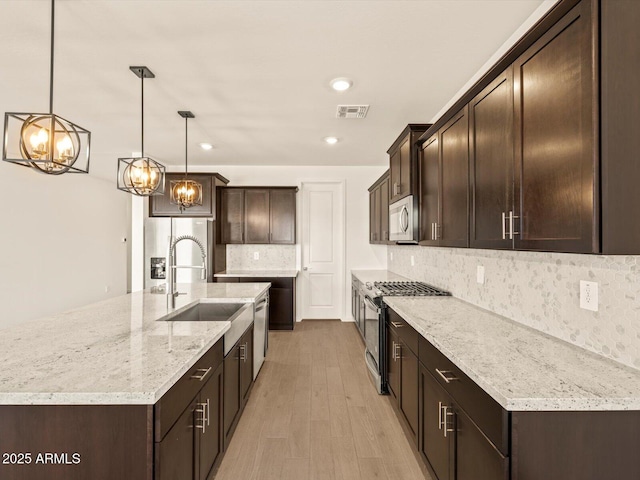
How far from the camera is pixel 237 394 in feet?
8.25

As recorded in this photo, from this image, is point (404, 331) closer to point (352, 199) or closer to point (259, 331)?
point (259, 331)

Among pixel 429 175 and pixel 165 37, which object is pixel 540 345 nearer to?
pixel 429 175

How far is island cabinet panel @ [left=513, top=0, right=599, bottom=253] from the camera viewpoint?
3.75ft

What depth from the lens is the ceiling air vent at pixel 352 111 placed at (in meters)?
3.26

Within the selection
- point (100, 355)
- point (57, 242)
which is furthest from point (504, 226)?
point (57, 242)

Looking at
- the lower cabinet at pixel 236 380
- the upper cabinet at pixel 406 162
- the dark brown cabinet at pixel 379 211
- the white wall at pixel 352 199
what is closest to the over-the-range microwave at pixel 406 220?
the upper cabinet at pixel 406 162

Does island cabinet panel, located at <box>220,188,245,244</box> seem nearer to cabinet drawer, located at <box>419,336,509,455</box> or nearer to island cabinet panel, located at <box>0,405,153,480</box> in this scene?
cabinet drawer, located at <box>419,336,509,455</box>

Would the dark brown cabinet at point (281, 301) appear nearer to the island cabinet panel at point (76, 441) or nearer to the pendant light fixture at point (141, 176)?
the pendant light fixture at point (141, 176)

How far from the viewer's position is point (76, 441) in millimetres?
1159

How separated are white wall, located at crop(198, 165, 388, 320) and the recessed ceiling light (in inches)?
122

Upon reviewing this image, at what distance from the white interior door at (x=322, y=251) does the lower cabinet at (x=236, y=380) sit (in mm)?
2949

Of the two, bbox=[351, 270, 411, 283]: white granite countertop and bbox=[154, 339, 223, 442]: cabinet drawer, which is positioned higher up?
bbox=[351, 270, 411, 283]: white granite countertop

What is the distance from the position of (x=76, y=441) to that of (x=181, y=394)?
36cm

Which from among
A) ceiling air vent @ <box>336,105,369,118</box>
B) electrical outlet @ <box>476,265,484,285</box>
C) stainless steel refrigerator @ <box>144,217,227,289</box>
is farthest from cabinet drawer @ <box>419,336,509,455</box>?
stainless steel refrigerator @ <box>144,217,227,289</box>
